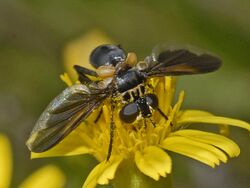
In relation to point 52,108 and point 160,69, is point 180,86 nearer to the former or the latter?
point 160,69

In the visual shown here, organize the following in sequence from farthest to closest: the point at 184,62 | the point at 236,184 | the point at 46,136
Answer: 1. the point at 236,184
2. the point at 184,62
3. the point at 46,136

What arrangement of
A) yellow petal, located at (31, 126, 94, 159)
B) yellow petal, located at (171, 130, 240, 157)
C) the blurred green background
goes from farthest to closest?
the blurred green background, yellow petal, located at (31, 126, 94, 159), yellow petal, located at (171, 130, 240, 157)

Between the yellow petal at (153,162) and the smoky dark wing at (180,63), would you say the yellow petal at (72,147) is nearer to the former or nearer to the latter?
the yellow petal at (153,162)

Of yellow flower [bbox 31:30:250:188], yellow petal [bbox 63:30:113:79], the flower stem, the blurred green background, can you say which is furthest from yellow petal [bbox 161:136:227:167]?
yellow petal [bbox 63:30:113:79]

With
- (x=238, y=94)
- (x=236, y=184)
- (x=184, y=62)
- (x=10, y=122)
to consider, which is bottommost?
(x=236, y=184)

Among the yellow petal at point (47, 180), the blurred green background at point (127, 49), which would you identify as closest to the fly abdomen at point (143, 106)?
the yellow petal at point (47, 180)

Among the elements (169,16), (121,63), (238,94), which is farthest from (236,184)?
(121,63)

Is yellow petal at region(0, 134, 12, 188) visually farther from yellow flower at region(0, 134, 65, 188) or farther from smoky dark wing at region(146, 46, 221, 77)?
smoky dark wing at region(146, 46, 221, 77)
